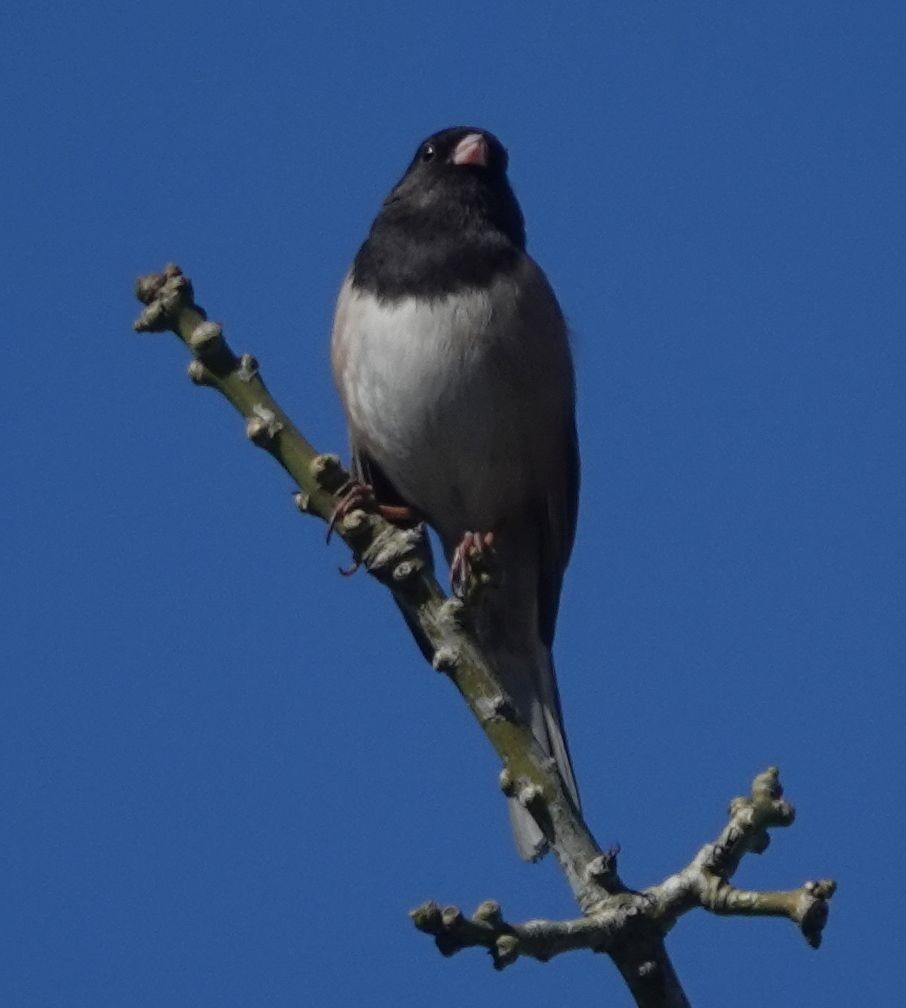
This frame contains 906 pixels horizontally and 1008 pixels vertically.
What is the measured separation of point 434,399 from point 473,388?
85mm

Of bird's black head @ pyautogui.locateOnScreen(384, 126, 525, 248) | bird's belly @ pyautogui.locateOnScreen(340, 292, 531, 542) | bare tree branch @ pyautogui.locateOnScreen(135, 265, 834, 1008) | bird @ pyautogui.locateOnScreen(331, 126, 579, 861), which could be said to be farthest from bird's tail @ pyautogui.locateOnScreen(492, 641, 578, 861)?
bare tree branch @ pyautogui.locateOnScreen(135, 265, 834, 1008)

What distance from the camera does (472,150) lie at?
4.02 meters

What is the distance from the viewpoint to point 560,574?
407 cm

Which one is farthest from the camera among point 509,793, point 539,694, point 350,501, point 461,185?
point 461,185

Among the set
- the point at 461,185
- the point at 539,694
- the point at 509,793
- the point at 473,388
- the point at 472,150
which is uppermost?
the point at 472,150

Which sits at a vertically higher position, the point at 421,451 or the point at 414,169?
the point at 414,169

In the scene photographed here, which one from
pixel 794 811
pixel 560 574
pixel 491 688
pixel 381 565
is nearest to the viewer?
pixel 794 811

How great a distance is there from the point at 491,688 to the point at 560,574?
2.06m

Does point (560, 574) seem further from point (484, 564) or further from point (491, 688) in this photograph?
point (491, 688)

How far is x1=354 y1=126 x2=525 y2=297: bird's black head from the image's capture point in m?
3.66

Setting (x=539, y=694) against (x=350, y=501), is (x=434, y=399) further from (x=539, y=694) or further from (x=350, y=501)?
(x=350, y=501)

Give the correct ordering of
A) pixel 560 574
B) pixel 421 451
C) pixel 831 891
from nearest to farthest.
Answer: pixel 831 891 < pixel 421 451 < pixel 560 574

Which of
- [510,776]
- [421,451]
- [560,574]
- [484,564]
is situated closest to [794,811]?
[510,776]

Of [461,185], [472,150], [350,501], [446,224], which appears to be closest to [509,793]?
[350,501]
